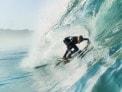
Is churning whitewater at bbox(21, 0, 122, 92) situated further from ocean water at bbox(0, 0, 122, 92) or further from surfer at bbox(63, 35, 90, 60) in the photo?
surfer at bbox(63, 35, 90, 60)

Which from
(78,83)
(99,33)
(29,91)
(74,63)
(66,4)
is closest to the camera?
(78,83)

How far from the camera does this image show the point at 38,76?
51.4ft

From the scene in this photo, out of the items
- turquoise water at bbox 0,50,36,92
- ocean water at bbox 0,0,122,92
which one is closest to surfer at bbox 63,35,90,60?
ocean water at bbox 0,0,122,92

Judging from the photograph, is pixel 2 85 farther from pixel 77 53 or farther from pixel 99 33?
pixel 99 33

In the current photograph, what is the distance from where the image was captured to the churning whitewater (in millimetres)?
11297

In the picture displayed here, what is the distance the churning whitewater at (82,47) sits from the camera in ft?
37.1

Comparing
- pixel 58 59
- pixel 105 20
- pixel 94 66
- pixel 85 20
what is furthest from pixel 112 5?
pixel 94 66

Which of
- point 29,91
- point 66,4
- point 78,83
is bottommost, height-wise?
point 78,83

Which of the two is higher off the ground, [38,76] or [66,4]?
[66,4]

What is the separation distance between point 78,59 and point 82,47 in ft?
3.74

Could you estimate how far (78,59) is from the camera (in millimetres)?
14273

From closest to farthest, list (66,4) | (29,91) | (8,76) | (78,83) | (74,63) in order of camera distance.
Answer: (78,83) < (29,91) < (74,63) < (8,76) < (66,4)

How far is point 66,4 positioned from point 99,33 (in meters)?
3.47

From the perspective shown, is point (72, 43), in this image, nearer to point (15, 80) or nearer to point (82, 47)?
point (82, 47)
